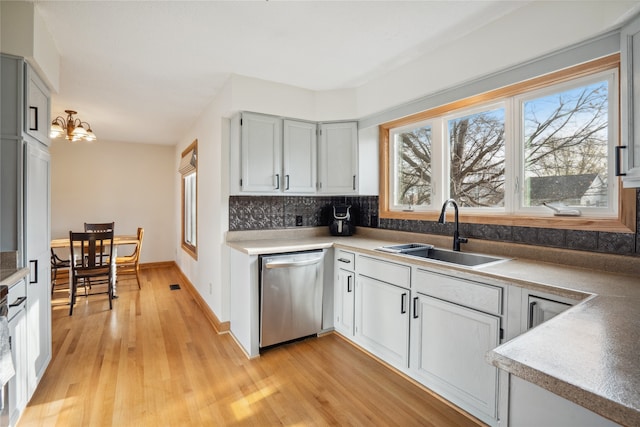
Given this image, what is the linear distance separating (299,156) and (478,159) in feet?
5.36

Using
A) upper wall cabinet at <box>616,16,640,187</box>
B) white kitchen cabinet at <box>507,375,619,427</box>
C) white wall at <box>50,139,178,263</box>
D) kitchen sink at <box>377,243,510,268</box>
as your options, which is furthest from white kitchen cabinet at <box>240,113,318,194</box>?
white wall at <box>50,139,178,263</box>

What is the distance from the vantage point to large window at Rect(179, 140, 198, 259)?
4.38 m

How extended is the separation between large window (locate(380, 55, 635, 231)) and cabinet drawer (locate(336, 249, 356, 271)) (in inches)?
28.5

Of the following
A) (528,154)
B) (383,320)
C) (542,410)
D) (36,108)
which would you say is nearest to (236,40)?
(36,108)

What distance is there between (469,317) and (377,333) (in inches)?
33.1

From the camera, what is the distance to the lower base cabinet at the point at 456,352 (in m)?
1.67

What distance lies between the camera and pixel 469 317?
176 cm

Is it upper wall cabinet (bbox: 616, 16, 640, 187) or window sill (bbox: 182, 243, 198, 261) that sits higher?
upper wall cabinet (bbox: 616, 16, 640, 187)

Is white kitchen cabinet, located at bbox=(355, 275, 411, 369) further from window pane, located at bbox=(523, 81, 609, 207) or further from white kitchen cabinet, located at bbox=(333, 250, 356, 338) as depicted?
window pane, located at bbox=(523, 81, 609, 207)

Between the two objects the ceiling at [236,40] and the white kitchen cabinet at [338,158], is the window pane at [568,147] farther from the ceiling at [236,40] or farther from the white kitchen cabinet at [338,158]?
the white kitchen cabinet at [338,158]

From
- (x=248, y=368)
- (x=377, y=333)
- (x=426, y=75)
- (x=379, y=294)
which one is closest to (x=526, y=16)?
(x=426, y=75)

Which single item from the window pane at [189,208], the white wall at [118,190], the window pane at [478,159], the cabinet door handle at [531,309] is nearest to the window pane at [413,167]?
the window pane at [478,159]

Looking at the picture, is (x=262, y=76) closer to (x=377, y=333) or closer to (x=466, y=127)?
(x=466, y=127)

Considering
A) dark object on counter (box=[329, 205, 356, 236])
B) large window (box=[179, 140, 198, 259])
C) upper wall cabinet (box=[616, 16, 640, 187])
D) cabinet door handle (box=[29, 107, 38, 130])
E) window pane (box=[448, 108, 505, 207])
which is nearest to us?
upper wall cabinet (box=[616, 16, 640, 187])
